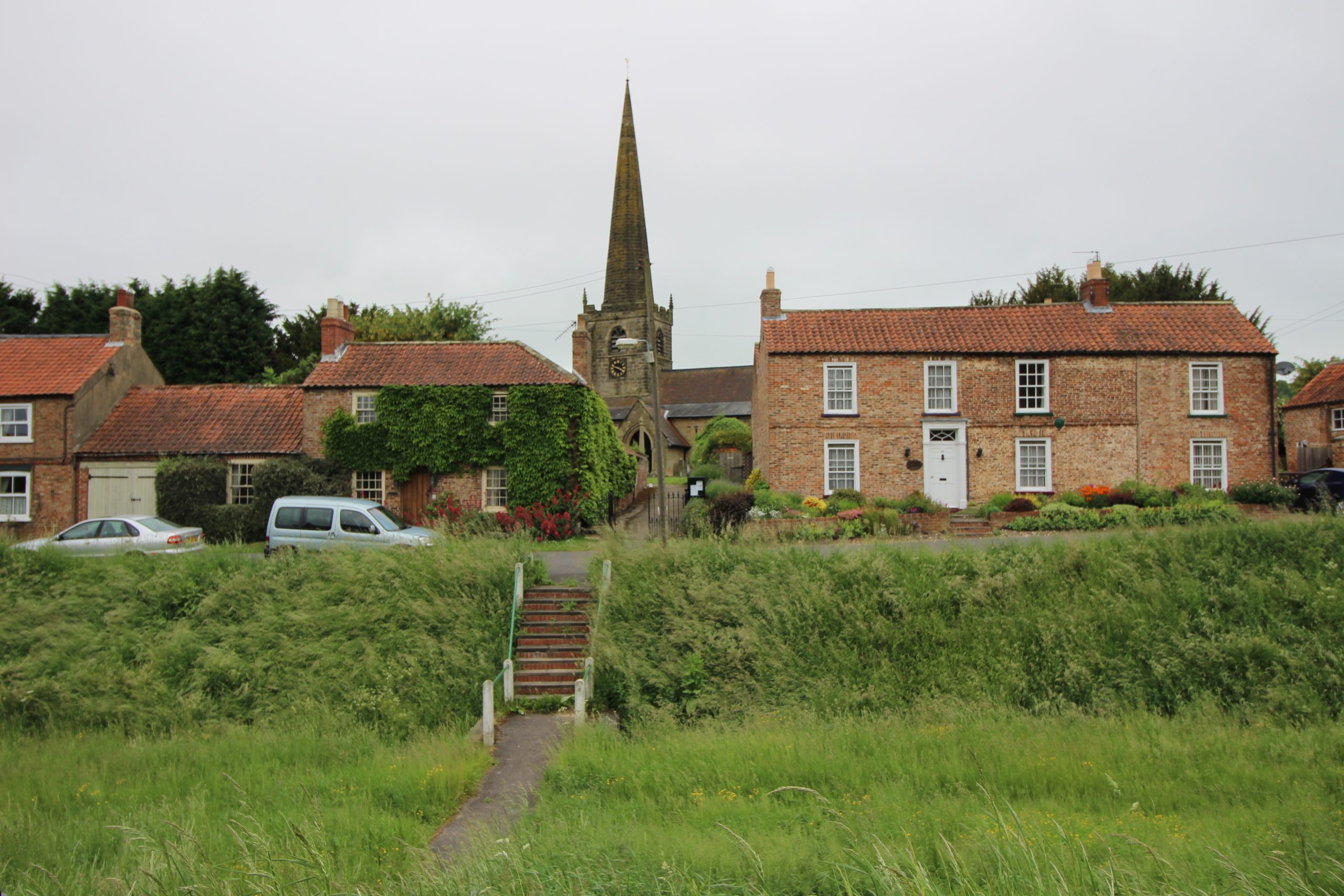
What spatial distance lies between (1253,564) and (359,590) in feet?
55.2

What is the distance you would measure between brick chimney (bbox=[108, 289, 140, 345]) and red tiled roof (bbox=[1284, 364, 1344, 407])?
1797 inches

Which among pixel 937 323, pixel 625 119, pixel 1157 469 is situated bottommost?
pixel 1157 469

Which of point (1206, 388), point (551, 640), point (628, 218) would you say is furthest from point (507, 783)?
point (628, 218)

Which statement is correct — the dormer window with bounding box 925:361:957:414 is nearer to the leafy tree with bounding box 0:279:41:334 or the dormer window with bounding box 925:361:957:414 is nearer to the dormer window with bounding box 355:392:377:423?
the dormer window with bounding box 355:392:377:423

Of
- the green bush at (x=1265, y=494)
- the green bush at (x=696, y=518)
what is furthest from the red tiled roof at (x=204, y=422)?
the green bush at (x=1265, y=494)

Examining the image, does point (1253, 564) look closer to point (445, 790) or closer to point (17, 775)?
point (445, 790)

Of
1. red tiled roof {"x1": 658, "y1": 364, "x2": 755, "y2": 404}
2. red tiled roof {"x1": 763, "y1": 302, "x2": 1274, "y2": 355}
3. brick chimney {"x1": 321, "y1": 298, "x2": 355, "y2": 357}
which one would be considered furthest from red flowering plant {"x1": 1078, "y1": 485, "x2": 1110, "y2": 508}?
red tiled roof {"x1": 658, "y1": 364, "x2": 755, "y2": 404}

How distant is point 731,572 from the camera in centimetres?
1633

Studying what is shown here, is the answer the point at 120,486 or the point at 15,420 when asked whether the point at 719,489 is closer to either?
the point at 120,486

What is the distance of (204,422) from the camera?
95.2ft

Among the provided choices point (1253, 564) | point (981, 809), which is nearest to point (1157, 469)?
point (1253, 564)

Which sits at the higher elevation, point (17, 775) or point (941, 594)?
point (941, 594)

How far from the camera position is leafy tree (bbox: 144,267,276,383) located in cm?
4247

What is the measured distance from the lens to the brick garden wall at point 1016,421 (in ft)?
88.8
